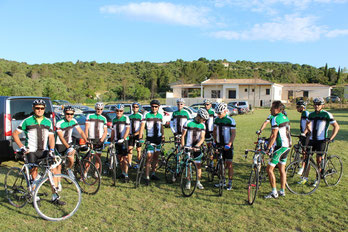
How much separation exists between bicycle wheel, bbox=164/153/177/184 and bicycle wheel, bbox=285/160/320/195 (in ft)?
7.96

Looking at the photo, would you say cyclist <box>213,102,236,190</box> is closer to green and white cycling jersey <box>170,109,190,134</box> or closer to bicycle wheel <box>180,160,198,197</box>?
bicycle wheel <box>180,160,198,197</box>

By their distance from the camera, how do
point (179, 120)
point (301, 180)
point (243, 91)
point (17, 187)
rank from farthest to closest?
1. point (243, 91)
2. point (179, 120)
3. point (301, 180)
4. point (17, 187)

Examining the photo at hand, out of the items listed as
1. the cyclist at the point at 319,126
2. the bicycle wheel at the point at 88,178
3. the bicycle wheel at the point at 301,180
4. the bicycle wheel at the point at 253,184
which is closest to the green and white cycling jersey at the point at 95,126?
the bicycle wheel at the point at 88,178

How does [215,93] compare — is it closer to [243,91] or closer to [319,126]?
[243,91]

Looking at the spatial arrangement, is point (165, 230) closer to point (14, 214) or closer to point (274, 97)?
point (14, 214)

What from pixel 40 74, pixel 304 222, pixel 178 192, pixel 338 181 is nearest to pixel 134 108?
pixel 178 192

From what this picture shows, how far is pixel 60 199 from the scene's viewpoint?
4.97 metres

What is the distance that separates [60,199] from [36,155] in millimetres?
961

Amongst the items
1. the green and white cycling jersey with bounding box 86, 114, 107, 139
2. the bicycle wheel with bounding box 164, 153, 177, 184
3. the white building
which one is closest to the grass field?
the bicycle wheel with bounding box 164, 153, 177, 184

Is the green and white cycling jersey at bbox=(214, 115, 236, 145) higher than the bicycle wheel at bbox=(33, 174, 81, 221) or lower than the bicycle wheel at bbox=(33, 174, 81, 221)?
higher

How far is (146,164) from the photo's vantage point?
20.0 ft

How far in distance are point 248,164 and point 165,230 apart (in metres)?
4.58

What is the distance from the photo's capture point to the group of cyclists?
15.4 feet

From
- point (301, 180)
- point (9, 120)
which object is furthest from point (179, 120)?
point (9, 120)
